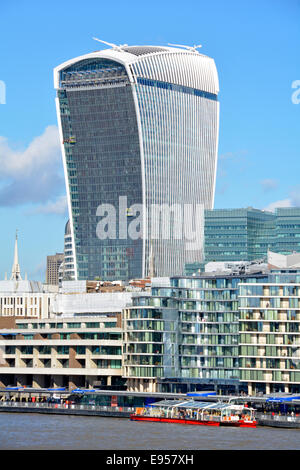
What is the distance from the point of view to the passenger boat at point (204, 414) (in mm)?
188375

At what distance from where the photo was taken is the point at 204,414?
193m

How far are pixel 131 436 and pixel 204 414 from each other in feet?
101

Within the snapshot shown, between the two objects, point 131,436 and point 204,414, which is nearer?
point 131,436

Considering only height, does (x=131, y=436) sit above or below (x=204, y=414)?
below

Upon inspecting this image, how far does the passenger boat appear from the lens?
618ft

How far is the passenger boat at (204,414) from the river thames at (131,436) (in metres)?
4.29

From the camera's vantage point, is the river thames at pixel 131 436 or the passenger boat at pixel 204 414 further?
the passenger boat at pixel 204 414

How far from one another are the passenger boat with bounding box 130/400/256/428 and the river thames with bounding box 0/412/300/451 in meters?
4.29
